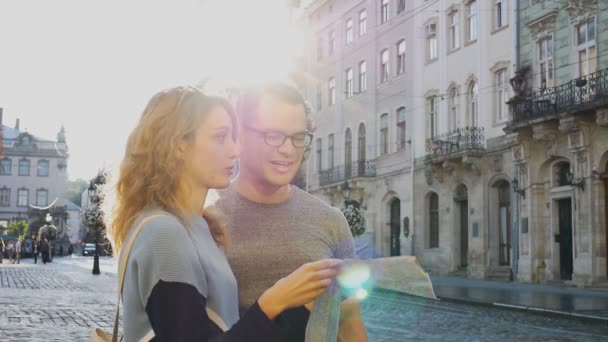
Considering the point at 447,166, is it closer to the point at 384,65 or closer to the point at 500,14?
the point at 500,14

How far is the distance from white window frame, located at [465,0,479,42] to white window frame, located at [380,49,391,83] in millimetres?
6901

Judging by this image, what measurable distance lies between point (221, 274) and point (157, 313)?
0.82 feet

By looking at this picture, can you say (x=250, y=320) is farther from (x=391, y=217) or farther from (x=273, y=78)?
(x=391, y=217)

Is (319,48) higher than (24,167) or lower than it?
higher

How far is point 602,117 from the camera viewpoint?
75.8 feet

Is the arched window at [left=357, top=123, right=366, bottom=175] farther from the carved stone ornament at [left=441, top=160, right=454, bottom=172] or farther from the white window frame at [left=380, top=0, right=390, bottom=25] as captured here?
the carved stone ornament at [left=441, top=160, right=454, bottom=172]

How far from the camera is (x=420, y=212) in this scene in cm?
3453

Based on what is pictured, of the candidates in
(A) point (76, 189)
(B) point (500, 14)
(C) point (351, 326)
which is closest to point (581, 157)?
(B) point (500, 14)

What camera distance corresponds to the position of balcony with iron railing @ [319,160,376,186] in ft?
128

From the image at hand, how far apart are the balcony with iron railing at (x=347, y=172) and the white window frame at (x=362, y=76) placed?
3.72 m

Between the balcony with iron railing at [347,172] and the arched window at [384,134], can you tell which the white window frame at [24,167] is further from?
the arched window at [384,134]

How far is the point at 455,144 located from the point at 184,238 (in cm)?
3003

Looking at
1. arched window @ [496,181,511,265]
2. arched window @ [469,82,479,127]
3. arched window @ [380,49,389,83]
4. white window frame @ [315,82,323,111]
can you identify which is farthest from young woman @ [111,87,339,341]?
white window frame @ [315,82,323,111]

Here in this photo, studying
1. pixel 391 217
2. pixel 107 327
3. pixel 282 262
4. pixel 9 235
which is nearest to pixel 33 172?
pixel 9 235
